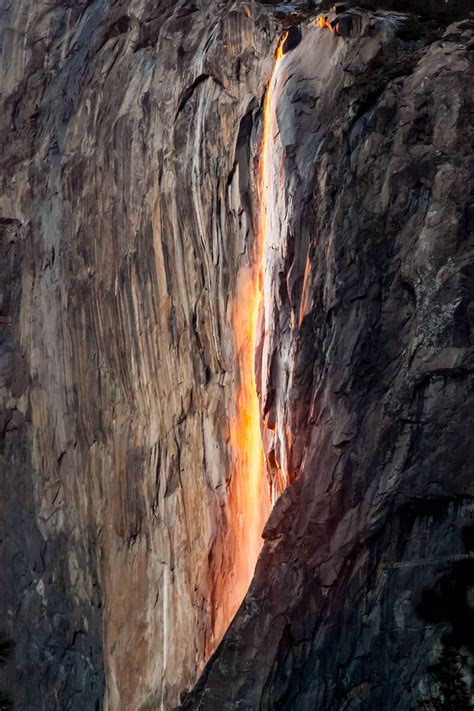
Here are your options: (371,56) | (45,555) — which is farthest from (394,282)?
(45,555)

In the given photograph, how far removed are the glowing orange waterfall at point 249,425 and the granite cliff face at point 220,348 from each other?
22cm

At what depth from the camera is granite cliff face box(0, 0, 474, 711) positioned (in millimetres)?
21047

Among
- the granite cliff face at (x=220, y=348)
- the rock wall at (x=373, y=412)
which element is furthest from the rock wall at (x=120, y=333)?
the rock wall at (x=373, y=412)

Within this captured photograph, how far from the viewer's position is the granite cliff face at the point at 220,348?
829 inches

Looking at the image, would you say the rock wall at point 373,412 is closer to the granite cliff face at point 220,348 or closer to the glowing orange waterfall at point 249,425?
the granite cliff face at point 220,348

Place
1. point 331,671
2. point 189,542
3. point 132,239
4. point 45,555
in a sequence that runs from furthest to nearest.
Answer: point 45,555 → point 132,239 → point 189,542 → point 331,671

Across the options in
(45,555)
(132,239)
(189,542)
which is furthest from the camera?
(45,555)

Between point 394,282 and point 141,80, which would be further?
point 141,80

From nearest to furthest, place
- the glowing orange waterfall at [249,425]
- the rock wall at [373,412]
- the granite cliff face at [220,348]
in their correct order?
1. the rock wall at [373,412]
2. the granite cliff face at [220,348]
3. the glowing orange waterfall at [249,425]

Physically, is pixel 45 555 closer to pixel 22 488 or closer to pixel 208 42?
pixel 22 488

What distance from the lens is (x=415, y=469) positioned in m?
21.0

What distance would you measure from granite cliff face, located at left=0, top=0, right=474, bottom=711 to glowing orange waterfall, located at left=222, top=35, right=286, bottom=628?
0.73 ft

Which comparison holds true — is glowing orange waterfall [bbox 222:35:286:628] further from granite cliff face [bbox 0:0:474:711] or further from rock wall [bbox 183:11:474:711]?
rock wall [bbox 183:11:474:711]

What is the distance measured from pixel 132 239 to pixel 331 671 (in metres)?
11.3
